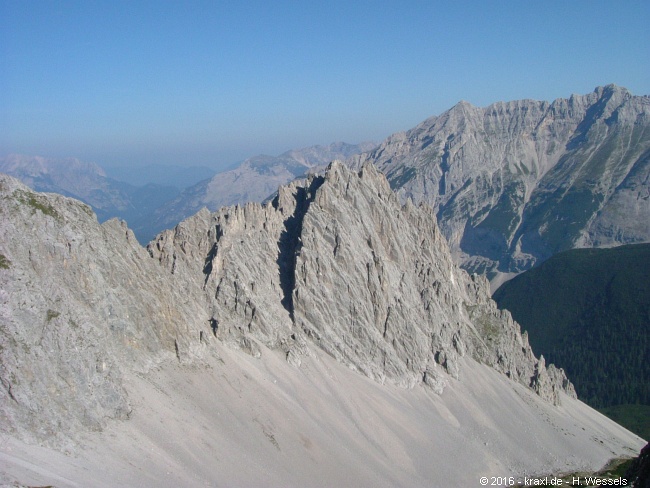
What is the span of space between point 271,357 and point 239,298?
44.7ft

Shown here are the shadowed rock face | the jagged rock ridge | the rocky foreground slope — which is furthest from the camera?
the jagged rock ridge

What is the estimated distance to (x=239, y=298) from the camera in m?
112

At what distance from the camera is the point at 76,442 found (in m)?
67.4

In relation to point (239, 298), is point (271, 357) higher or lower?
lower

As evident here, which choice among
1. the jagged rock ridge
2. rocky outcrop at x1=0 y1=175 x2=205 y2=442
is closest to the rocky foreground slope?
rocky outcrop at x1=0 y1=175 x2=205 y2=442

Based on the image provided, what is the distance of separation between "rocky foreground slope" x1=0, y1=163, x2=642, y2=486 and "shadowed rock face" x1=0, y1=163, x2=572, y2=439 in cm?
32

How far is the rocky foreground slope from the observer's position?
7100 cm

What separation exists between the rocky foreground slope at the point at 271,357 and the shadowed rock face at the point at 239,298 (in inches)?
12.5

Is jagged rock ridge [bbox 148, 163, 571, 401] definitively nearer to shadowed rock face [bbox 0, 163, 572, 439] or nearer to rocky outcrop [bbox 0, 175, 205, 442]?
shadowed rock face [bbox 0, 163, 572, 439]

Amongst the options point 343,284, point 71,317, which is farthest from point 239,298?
point 71,317

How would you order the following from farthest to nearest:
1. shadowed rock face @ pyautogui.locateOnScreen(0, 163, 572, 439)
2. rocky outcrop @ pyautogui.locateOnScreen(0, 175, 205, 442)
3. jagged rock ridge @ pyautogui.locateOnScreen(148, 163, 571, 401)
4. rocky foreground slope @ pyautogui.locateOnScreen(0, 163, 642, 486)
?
1. jagged rock ridge @ pyautogui.locateOnScreen(148, 163, 571, 401)
2. shadowed rock face @ pyautogui.locateOnScreen(0, 163, 572, 439)
3. rocky foreground slope @ pyautogui.locateOnScreen(0, 163, 642, 486)
4. rocky outcrop @ pyautogui.locateOnScreen(0, 175, 205, 442)

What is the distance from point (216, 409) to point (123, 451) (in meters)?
21.1

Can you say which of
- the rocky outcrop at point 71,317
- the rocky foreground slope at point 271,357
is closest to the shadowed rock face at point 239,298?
the rocky outcrop at point 71,317

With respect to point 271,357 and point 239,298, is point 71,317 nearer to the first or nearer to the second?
point 239,298
